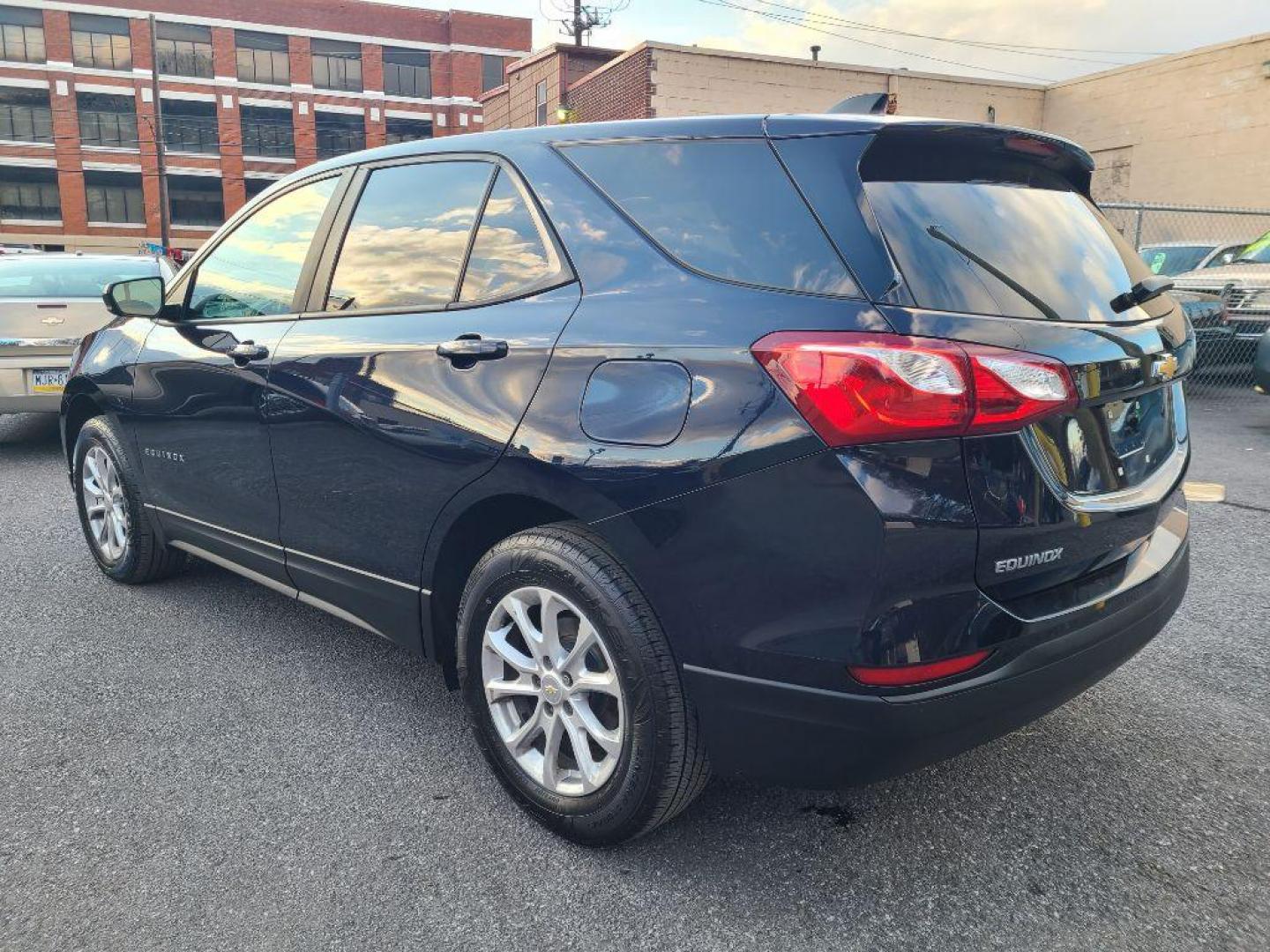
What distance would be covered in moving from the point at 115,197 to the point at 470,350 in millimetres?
56075

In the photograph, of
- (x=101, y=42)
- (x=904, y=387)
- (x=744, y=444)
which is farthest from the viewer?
(x=101, y=42)

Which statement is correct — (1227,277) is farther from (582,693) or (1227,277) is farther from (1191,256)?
(582,693)

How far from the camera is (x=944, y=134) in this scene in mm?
2172

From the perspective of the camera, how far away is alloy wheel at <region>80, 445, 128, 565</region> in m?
4.31

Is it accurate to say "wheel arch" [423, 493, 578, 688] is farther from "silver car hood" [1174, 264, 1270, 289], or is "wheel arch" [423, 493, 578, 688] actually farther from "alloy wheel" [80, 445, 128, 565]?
"silver car hood" [1174, 264, 1270, 289]

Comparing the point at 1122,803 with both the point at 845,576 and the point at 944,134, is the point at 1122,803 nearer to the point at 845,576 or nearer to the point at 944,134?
the point at 845,576

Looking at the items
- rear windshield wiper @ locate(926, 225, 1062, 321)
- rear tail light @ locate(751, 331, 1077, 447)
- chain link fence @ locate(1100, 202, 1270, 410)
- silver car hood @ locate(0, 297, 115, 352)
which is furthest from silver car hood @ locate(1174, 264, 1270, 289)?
silver car hood @ locate(0, 297, 115, 352)

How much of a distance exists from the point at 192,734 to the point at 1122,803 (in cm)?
268

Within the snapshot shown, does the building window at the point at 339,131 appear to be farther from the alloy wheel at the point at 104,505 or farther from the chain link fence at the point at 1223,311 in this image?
the alloy wheel at the point at 104,505

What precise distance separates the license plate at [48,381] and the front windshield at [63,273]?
68 cm

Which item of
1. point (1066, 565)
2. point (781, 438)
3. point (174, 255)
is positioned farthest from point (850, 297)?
point (174, 255)

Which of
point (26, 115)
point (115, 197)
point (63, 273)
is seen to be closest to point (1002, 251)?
point (63, 273)

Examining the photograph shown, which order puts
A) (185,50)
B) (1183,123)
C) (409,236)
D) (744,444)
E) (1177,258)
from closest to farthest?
(744,444) < (409,236) < (1177,258) < (1183,123) < (185,50)

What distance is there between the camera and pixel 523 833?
8.03 ft
